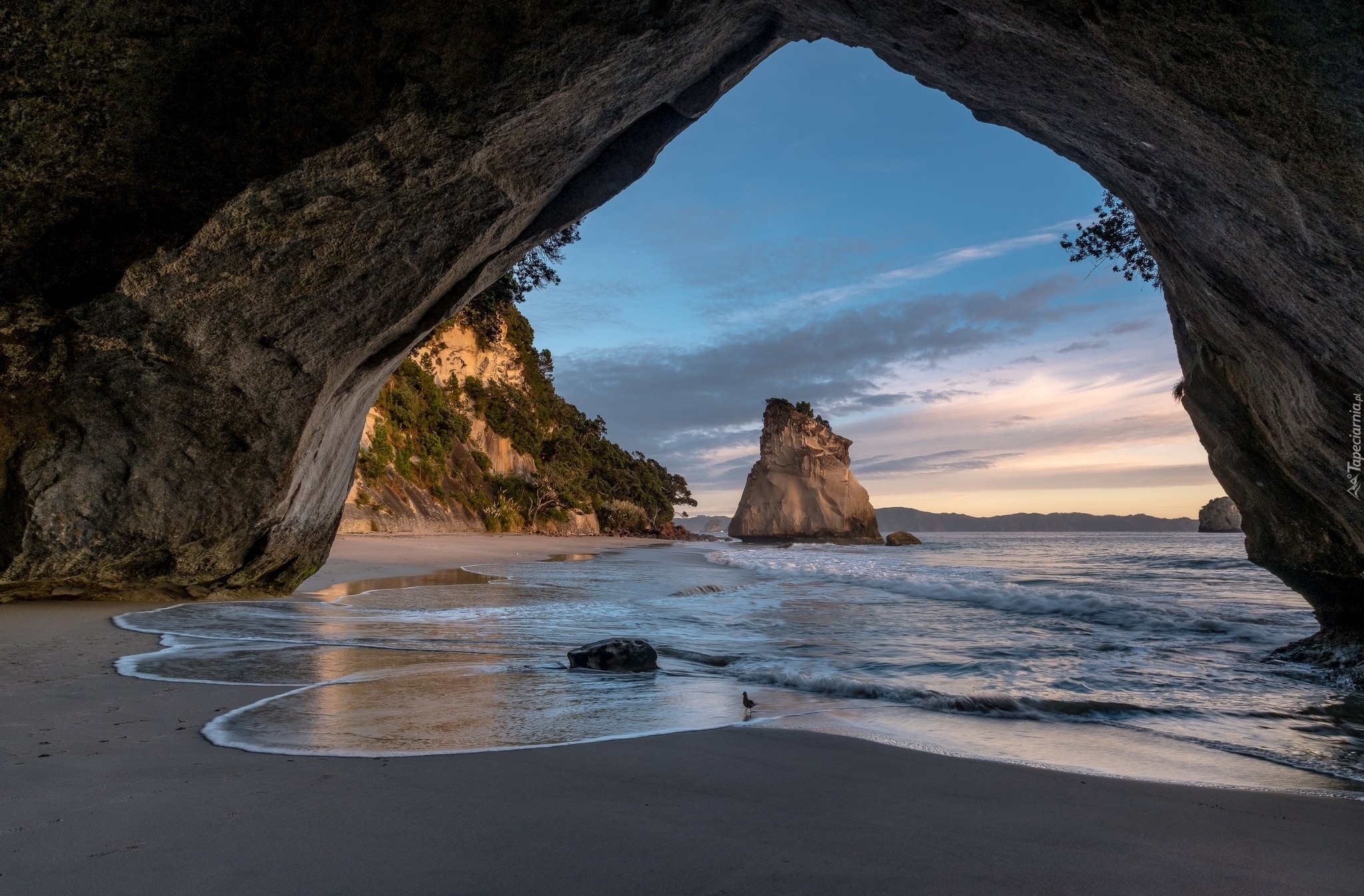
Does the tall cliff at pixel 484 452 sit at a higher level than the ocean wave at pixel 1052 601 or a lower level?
higher

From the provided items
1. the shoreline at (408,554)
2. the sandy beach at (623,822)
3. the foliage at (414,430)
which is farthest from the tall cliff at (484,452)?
the sandy beach at (623,822)

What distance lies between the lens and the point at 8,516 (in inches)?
213

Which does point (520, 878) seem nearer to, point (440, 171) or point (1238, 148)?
point (1238, 148)

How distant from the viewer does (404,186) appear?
4.71m

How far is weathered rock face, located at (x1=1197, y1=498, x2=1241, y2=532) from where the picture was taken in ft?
235

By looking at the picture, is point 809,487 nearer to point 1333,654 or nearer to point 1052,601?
point 1052,601

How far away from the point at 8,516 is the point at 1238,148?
26.1 feet

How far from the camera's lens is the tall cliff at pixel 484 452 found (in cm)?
3158

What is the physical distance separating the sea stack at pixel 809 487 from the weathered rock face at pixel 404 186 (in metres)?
63.0

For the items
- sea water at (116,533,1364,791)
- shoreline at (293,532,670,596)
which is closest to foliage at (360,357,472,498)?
shoreline at (293,532,670,596)

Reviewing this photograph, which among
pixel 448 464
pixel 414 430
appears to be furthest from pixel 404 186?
pixel 448 464

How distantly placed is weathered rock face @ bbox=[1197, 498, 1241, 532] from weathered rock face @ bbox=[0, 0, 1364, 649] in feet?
265

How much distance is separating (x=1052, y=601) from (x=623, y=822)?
11466 millimetres

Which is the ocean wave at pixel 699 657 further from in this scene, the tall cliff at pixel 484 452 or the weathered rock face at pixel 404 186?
the tall cliff at pixel 484 452
